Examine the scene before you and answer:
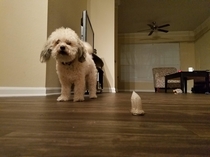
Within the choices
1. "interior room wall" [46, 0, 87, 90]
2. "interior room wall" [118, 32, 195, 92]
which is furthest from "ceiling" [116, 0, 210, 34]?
"interior room wall" [46, 0, 87, 90]

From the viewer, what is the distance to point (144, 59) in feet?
24.6

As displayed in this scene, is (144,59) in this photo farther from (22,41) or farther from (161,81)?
(22,41)

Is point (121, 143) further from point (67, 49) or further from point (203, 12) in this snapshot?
point (203, 12)

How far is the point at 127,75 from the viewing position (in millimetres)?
7590

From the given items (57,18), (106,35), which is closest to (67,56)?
(57,18)

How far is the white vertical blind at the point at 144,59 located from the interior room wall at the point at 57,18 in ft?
14.9

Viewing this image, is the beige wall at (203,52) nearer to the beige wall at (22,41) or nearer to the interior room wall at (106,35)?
the interior room wall at (106,35)

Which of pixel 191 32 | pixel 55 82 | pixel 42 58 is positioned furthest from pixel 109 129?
pixel 191 32

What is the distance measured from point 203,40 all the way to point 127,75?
3123 millimetres

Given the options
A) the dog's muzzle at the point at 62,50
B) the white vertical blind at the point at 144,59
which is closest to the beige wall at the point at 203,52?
the white vertical blind at the point at 144,59

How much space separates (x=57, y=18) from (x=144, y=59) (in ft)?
18.3

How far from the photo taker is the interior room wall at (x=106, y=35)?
387 cm

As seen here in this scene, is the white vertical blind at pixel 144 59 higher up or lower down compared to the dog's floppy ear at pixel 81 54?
higher up

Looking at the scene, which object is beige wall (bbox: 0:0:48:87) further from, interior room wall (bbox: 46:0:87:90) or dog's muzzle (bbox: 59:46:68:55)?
dog's muzzle (bbox: 59:46:68:55)
